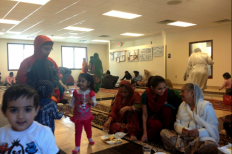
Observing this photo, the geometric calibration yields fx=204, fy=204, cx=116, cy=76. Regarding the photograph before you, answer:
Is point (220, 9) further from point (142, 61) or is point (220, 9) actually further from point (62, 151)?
point (62, 151)

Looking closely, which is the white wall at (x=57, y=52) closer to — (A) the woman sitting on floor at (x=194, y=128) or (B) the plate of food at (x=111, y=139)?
(B) the plate of food at (x=111, y=139)

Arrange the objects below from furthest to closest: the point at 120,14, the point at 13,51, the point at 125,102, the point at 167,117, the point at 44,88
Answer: the point at 13,51
the point at 120,14
the point at 125,102
the point at 167,117
the point at 44,88

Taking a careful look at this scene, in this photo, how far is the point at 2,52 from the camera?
39.2 feet

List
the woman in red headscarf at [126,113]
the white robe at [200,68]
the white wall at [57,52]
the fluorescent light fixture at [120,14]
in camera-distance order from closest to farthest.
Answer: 1. the woman in red headscarf at [126,113]
2. the white robe at [200,68]
3. the fluorescent light fixture at [120,14]
4. the white wall at [57,52]

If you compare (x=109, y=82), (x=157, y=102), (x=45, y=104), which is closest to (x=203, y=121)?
(x=157, y=102)

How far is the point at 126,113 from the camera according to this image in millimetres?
3012

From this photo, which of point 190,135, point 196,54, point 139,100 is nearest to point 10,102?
point 190,135

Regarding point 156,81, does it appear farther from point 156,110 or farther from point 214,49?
point 214,49

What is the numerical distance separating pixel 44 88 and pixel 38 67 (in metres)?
0.31

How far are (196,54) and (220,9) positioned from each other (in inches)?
60.7

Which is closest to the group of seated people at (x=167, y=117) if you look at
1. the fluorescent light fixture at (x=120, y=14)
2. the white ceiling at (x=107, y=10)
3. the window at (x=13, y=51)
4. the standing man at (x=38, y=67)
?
the standing man at (x=38, y=67)

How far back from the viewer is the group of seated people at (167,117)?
2.14 m

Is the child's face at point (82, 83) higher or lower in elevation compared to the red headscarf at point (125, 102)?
higher

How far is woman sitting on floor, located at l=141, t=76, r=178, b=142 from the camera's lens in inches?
102
